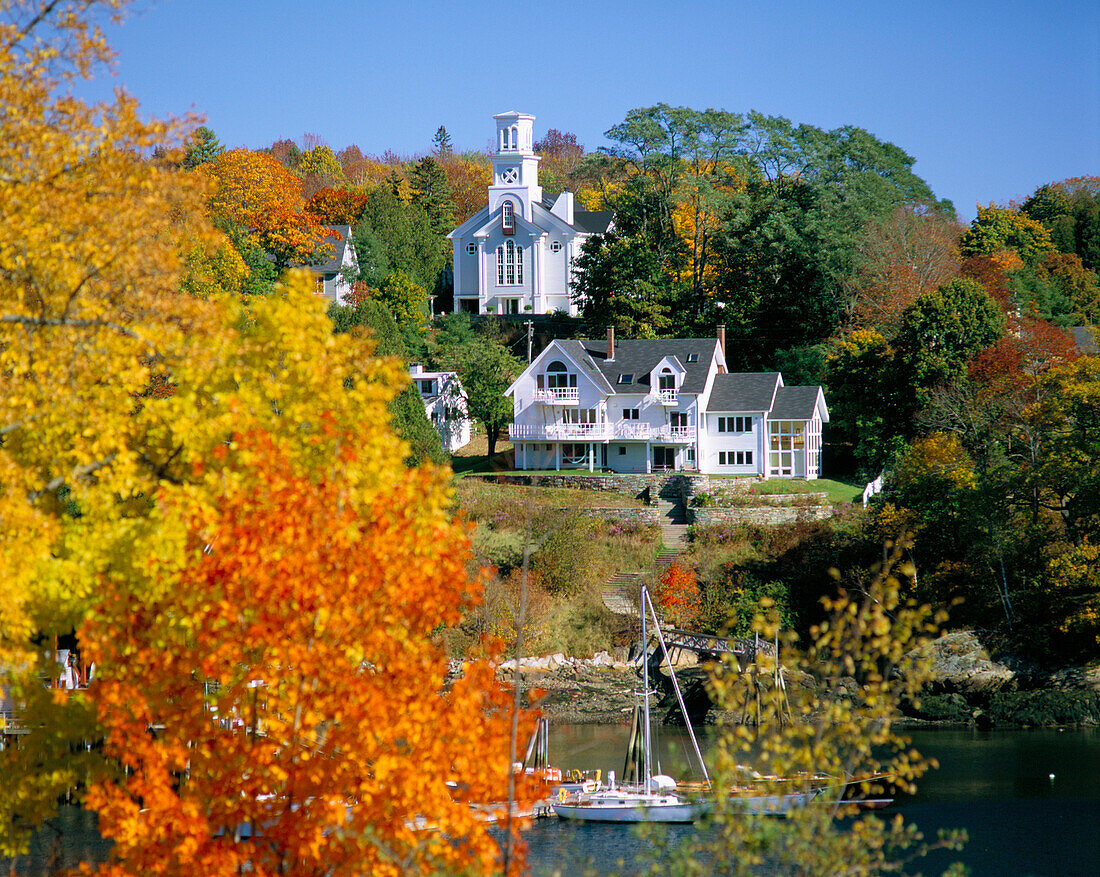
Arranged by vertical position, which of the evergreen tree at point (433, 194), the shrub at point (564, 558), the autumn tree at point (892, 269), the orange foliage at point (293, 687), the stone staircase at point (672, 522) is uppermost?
the evergreen tree at point (433, 194)

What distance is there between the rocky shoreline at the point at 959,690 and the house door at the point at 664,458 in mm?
12072

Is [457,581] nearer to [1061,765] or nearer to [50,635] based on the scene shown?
[50,635]

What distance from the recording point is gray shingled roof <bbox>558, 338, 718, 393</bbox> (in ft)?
176

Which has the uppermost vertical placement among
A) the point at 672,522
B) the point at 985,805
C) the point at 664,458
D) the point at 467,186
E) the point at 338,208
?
the point at 467,186

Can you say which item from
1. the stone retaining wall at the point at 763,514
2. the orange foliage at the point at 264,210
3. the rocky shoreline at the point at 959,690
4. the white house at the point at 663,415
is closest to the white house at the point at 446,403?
the white house at the point at 663,415

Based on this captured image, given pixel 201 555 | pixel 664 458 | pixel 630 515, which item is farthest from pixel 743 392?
pixel 201 555

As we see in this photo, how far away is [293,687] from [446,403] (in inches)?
1945

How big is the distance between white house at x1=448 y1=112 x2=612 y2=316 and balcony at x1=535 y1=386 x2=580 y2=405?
20.7m

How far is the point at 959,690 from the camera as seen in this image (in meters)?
40.7

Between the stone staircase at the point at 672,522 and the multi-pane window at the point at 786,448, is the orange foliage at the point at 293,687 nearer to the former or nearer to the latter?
the stone staircase at the point at 672,522

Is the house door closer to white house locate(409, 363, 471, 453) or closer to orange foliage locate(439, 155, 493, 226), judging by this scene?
white house locate(409, 363, 471, 453)

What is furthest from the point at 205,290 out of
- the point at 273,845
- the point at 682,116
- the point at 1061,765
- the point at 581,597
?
the point at 273,845

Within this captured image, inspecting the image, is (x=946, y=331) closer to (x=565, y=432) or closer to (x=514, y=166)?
(x=565, y=432)

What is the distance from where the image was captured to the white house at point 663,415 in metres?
52.7
